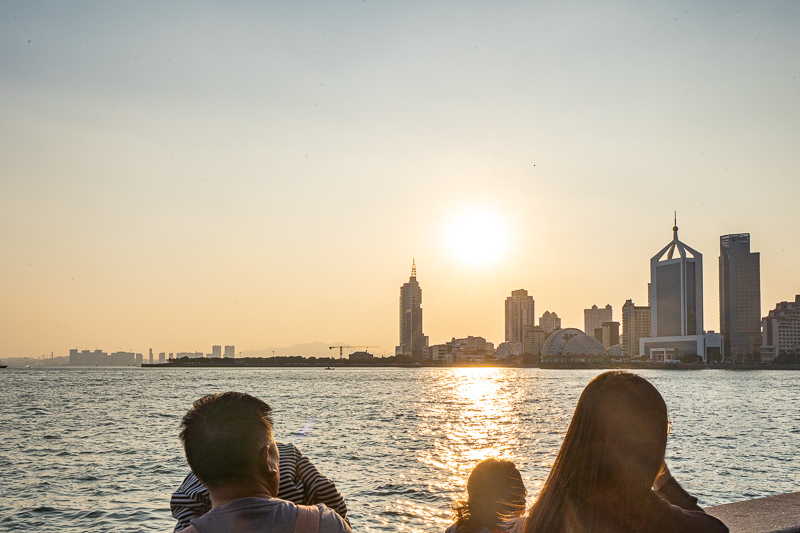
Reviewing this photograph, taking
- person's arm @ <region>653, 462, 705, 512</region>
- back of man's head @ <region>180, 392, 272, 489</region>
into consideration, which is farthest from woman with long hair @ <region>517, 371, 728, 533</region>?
back of man's head @ <region>180, 392, 272, 489</region>

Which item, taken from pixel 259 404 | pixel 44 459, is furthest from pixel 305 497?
pixel 44 459

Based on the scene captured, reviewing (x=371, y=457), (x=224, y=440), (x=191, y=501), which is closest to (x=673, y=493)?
(x=224, y=440)

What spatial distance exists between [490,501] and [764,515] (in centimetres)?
310

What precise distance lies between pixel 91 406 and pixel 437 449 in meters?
33.4

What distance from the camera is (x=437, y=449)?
76.6 feet

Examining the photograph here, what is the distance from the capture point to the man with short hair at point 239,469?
5.85ft

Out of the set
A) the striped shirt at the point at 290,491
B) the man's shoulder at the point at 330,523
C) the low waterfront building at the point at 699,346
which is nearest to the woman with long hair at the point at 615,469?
the man's shoulder at the point at 330,523

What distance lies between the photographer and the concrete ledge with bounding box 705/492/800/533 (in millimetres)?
4527

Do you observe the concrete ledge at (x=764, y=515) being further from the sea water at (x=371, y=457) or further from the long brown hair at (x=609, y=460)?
the sea water at (x=371, y=457)

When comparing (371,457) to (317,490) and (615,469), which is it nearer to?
(317,490)

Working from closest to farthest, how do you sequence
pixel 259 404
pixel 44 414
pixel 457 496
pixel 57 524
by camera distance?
1. pixel 259 404
2. pixel 57 524
3. pixel 457 496
4. pixel 44 414

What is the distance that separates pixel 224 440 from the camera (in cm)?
189

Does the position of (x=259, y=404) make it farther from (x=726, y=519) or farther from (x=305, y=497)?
(x=726, y=519)

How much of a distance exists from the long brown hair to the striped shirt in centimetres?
68
